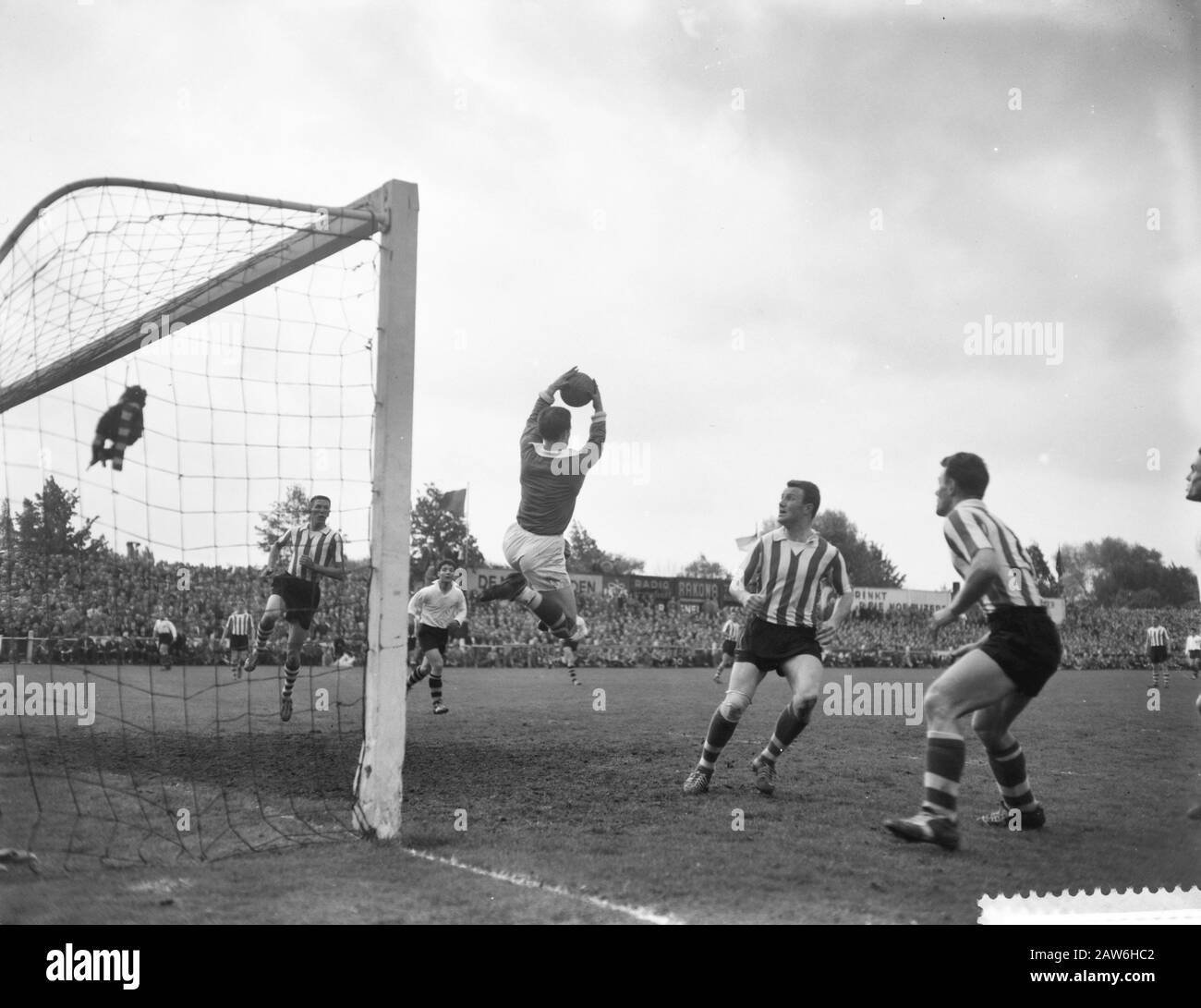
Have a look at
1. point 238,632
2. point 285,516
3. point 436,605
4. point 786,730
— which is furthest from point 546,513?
point 285,516

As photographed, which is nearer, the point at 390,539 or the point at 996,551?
the point at 996,551

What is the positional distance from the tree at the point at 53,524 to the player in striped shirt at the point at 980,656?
544 centimetres

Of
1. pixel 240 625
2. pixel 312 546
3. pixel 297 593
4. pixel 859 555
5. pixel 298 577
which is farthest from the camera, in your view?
pixel 859 555

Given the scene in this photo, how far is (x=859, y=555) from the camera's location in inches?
2520

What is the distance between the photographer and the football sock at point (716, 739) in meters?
A: 6.79

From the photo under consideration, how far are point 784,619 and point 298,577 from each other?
6175 millimetres

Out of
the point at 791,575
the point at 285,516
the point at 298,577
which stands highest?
the point at 285,516

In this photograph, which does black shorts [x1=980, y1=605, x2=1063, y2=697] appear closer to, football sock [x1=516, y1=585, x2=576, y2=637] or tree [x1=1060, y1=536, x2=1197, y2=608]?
football sock [x1=516, y1=585, x2=576, y2=637]

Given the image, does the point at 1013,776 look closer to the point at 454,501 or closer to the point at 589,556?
the point at 454,501

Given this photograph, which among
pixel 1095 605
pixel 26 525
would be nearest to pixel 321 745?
pixel 26 525

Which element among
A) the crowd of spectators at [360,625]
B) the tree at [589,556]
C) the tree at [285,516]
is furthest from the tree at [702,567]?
the tree at [285,516]

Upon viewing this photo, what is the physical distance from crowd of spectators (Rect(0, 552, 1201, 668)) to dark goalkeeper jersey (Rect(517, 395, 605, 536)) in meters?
1.46

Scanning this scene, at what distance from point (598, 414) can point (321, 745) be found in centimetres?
402

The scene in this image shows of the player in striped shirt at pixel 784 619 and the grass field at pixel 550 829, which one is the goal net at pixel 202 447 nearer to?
the grass field at pixel 550 829
